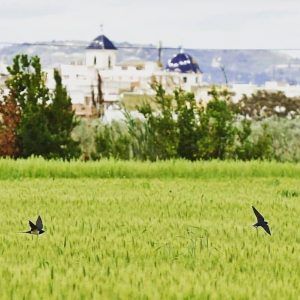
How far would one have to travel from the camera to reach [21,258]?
702 cm

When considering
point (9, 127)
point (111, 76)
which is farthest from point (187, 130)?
point (111, 76)

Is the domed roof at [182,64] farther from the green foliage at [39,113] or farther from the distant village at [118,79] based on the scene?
the green foliage at [39,113]

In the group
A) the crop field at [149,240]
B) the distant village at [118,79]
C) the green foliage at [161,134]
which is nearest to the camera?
the crop field at [149,240]

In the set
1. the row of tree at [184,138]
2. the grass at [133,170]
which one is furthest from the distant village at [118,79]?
the grass at [133,170]

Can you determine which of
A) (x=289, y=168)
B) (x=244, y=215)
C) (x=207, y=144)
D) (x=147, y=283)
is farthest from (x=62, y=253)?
(x=207, y=144)

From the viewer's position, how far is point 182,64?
188m

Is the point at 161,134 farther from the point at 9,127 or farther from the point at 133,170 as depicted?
the point at 9,127

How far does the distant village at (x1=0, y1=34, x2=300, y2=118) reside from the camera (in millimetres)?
93294

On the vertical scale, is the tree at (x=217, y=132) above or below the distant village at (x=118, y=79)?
above

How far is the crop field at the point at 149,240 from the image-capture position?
586 cm

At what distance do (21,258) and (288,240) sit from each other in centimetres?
242

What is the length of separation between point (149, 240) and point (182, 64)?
7130 inches

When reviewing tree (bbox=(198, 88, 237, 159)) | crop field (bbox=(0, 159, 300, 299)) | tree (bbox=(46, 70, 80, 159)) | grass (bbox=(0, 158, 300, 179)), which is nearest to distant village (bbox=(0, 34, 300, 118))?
tree (bbox=(46, 70, 80, 159))

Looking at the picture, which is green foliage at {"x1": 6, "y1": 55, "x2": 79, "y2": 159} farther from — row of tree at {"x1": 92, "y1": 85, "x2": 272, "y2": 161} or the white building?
the white building
